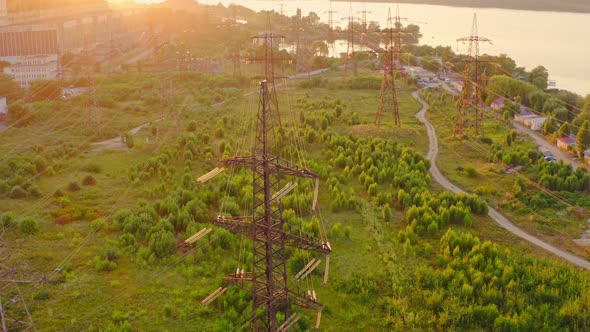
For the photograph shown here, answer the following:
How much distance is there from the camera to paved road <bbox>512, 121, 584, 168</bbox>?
2049 cm

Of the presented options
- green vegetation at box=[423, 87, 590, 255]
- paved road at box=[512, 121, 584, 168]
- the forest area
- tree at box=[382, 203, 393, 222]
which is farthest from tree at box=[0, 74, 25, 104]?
paved road at box=[512, 121, 584, 168]

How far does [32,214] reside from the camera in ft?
47.7

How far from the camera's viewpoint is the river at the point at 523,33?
46688 millimetres

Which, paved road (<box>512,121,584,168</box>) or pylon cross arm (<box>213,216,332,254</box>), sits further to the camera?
paved road (<box>512,121,584,168</box>)

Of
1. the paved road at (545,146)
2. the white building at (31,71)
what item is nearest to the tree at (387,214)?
the paved road at (545,146)

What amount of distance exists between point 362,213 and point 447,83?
25.5m

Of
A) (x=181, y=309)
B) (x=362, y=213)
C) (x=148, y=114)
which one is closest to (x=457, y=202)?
(x=362, y=213)

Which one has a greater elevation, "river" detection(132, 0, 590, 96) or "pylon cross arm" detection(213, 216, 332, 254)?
"river" detection(132, 0, 590, 96)

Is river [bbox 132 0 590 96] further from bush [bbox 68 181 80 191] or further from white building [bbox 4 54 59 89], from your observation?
bush [bbox 68 181 80 191]

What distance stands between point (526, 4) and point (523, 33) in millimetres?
21720

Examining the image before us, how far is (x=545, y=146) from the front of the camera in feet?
73.9

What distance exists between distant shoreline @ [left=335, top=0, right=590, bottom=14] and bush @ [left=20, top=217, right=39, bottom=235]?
266 feet

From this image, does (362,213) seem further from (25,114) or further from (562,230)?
(25,114)

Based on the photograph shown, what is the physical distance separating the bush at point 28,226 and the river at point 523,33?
118ft
